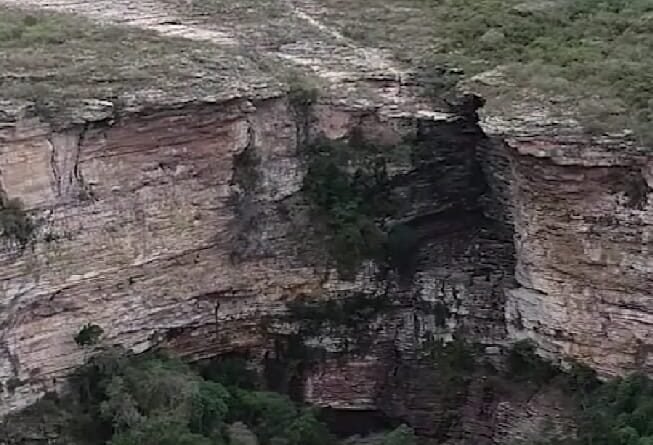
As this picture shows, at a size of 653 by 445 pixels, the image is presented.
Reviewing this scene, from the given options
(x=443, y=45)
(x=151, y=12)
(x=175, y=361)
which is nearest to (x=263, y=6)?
(x=151, y=12)

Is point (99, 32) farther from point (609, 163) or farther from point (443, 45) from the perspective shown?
point (609, 163)

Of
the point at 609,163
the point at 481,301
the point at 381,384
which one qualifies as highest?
the point at 609,163

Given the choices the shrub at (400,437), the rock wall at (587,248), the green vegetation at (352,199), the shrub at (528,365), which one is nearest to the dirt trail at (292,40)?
the green vegetation at (352,199)

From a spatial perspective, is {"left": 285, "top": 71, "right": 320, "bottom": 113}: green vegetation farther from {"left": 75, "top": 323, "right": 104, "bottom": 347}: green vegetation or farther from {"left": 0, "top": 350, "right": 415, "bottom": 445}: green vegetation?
{"left": 75, "top": 323, "right": 104, "bottom": 347}: green vegetation

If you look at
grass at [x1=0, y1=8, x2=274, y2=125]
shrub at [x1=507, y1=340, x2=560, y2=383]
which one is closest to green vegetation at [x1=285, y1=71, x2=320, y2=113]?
grass at [x1=0, y1=8, x2=274, y2=125]

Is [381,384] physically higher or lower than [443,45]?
lower

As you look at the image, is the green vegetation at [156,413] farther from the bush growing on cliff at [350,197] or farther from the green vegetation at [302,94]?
the green vegetation at [302,94]
